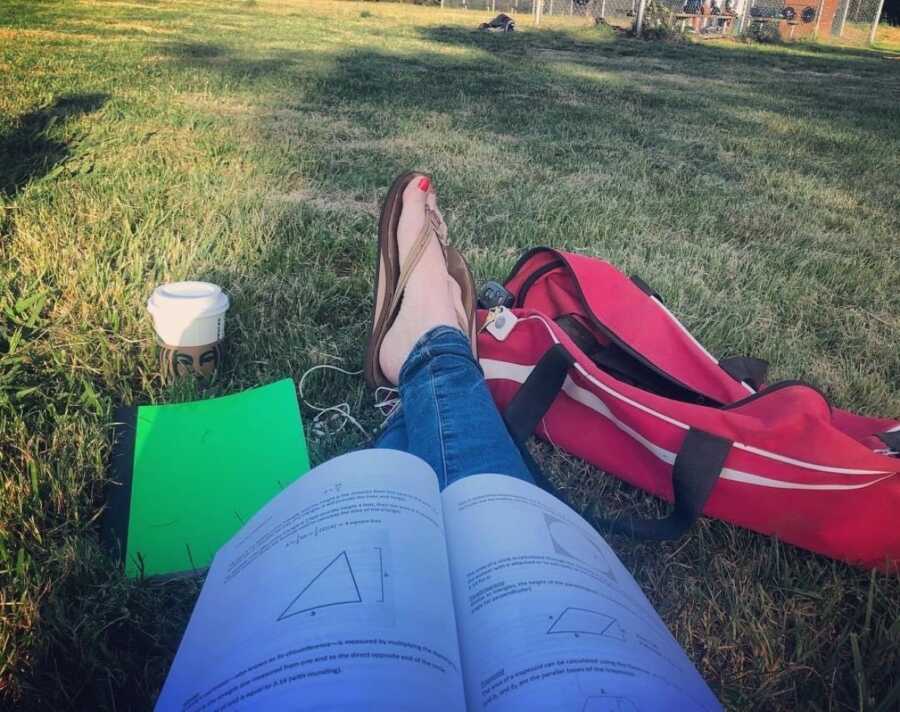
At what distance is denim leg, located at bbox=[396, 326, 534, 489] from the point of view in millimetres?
915

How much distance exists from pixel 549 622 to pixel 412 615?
5.0 inches

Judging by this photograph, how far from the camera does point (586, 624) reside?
0.57 metres

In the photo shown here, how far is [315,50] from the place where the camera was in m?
6.48

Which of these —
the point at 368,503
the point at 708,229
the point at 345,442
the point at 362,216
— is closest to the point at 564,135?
the point at 708,229

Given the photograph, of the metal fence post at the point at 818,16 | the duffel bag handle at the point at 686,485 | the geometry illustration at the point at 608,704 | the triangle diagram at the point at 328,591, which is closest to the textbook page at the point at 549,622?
the geometry illustration at the point at 608,704

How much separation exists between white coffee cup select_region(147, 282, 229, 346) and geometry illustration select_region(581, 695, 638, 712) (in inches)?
39.5

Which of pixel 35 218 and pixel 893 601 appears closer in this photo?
pixel 893 601

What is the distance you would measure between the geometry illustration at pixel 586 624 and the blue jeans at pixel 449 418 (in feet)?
1.03

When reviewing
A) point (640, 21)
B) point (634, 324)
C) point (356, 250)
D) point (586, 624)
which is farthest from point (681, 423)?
point (640, 21)

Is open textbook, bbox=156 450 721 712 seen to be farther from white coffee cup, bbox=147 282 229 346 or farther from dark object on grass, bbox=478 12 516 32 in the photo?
dark object on grass, bbox=478 12 516 32

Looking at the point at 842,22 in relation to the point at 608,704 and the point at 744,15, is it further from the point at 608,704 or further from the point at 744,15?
the point at 608,704

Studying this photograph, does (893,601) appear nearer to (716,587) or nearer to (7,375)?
(716,587)

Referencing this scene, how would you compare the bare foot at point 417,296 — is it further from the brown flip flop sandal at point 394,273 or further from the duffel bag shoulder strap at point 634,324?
the duffel bag shoulder strap at point 634,324

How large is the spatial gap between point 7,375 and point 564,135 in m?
3.27
